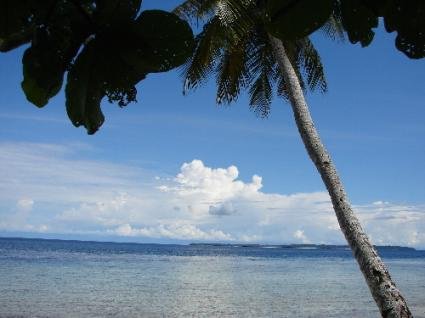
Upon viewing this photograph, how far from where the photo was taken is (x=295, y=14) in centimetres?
63

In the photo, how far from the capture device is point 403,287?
2781 centimetres

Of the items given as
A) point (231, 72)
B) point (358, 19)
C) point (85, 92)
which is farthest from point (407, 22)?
point (231, 72)

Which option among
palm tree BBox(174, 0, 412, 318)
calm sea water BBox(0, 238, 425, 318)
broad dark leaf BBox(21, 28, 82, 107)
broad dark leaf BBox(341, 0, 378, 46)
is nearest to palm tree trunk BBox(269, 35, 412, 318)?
palm tree BBox(174, 0, 412, 318)

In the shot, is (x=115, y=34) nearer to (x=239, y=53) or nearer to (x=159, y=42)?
(x=159, y=42)

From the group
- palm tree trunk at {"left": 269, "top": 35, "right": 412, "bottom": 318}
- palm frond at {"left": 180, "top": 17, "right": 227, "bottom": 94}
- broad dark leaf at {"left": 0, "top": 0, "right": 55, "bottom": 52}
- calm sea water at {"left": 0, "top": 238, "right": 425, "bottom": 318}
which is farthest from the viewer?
calm sea water at {"left": 0, "top": 238, "right": 425, "bottom": 318}

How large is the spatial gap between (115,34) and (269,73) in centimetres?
1134

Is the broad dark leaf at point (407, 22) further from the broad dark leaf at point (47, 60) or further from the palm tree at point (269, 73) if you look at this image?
the palm tree at point (269, 73)

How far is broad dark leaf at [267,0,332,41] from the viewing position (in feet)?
2.08

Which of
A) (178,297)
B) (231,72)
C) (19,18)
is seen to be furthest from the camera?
(178,297)

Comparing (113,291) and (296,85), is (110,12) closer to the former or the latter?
(296,85)

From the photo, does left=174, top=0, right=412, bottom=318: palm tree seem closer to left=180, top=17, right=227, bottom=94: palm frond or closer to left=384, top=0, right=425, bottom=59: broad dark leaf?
left=180, top=17, right=227, bottom=94: palm frond

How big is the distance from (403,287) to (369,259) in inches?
931

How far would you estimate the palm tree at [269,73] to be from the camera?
6285mm

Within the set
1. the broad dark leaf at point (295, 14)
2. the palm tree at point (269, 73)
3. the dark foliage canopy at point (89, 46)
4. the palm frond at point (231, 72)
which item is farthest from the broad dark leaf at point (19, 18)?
the palm frond at point (231, 72)
